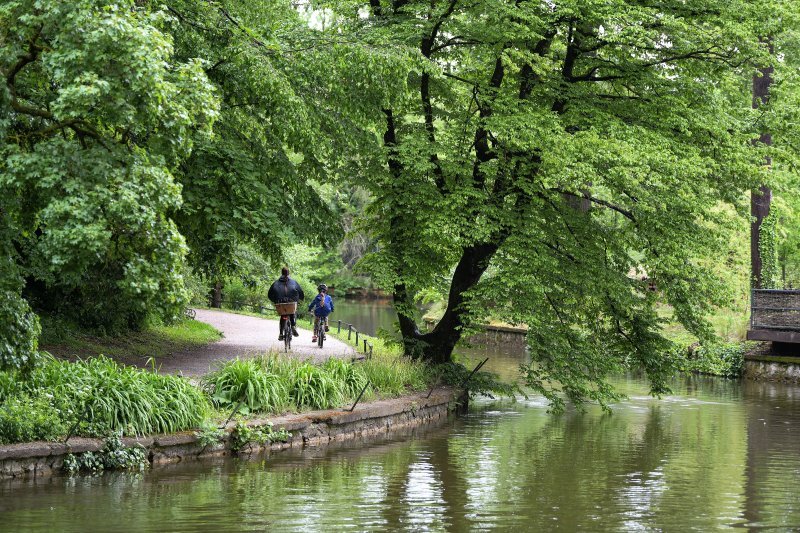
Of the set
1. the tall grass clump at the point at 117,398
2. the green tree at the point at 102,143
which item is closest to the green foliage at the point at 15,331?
the green tree at the point at 102,143

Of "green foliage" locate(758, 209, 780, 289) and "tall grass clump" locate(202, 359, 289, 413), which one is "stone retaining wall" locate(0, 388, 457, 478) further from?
"green foliage" locate(758, 209, 780, 289)

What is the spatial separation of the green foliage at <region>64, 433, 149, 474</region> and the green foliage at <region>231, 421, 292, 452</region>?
5.19 feet

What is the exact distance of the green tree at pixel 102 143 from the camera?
A: 30.0 feet

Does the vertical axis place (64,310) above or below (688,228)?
below

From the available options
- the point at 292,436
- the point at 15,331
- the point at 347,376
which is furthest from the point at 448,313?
the point at 15,331

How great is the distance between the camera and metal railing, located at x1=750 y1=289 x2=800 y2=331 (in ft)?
93.2

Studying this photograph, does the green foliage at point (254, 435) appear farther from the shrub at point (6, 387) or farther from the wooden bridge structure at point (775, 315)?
the wooden bridge structure at point (775, 315)

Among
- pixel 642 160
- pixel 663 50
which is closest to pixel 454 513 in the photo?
pixel 642 160

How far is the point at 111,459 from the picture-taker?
12.4m

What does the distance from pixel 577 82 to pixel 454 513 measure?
11.8 metres

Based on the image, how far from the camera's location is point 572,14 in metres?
18.2

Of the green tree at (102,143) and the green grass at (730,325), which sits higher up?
the green tree at (102,143)

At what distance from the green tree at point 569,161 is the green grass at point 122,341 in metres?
5.31

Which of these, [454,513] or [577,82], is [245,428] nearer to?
[454,513]
